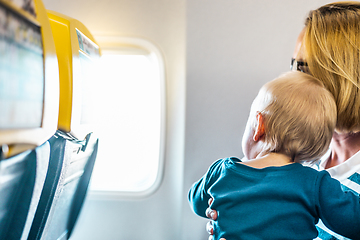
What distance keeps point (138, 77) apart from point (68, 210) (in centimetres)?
100

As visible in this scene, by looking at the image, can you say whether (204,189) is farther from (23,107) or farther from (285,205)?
(23,107)

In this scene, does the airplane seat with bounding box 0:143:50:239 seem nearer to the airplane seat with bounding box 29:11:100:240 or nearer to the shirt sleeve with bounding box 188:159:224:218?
the airplane seat with bounding box 29:11:100:240

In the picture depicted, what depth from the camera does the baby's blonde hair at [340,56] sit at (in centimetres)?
108

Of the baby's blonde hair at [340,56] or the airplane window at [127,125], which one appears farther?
the airplane window at [127,125]

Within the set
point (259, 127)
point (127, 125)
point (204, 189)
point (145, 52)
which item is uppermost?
point (145, 52)

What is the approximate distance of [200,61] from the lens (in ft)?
5.84

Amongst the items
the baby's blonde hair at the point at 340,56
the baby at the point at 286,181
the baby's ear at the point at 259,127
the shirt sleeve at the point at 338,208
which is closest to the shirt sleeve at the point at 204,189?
the baby at the point at 286,181

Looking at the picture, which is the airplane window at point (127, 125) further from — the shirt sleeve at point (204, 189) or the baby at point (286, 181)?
the baby at point (286, 181)

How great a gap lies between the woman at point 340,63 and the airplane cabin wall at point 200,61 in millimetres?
590

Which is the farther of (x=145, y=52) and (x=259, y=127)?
(x=145, y=52)

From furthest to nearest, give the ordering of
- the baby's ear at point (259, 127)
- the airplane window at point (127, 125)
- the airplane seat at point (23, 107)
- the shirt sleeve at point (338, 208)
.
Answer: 1. the airplane window at point (127, 125)
2. the baby's ear at point (259, 127)
3. the shirt sleeve at point (338, 208)
4. the airplane seat at point (23, 107)

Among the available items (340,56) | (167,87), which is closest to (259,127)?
(340,56)

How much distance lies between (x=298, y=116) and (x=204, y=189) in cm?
43

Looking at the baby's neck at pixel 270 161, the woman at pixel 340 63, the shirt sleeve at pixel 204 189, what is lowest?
the shirt sleeve at pixel 204 189
